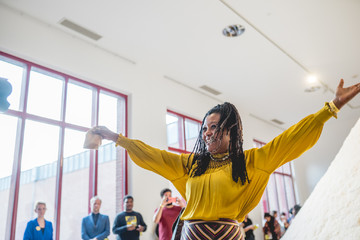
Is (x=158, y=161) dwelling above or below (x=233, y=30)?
below

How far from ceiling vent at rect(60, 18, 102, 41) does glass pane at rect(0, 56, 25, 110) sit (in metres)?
0.94

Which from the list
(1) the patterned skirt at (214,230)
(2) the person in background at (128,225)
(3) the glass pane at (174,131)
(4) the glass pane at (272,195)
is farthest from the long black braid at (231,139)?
(4) the glass pane at (272,195)

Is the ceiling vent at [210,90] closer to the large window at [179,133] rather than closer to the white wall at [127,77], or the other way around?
the white wall at [127,77]

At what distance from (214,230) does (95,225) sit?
3.88 meters

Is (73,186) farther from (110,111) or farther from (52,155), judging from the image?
(110,111)

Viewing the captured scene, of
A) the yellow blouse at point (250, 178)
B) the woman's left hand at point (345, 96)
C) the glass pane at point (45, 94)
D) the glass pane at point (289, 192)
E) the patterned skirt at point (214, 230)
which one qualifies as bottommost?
the patterned skirt at point (214, 230)

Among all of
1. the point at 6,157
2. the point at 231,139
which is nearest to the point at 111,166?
the point at 6,157

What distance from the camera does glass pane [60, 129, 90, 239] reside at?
16.8 feet

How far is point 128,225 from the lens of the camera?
500 centimetres

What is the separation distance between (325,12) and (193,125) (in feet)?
12.1

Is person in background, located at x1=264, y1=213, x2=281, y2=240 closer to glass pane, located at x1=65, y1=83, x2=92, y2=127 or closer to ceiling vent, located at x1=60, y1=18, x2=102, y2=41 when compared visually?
glass pane, located at x1=65, y1=83, x2=92, y2=127

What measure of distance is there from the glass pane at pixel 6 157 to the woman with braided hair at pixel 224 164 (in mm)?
3532

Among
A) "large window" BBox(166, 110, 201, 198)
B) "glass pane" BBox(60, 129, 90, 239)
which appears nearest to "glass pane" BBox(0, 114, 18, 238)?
"glass pane" BBox(60, 129, 90, 239)

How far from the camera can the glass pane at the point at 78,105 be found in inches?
219
